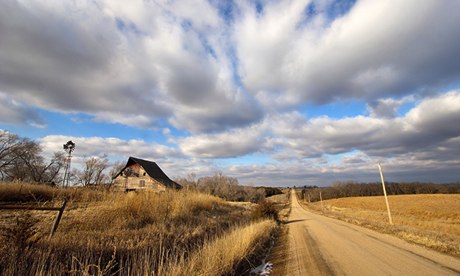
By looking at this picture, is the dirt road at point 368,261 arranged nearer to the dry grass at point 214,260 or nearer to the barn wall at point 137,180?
the dry grass at point 214,260

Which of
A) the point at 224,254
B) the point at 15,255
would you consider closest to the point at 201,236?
the point at 224,254

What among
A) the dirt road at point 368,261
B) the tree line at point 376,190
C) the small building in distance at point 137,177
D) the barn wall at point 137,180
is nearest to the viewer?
the dirt road at point 368,261

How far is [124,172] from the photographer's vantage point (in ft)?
129

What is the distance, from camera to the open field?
4.76m

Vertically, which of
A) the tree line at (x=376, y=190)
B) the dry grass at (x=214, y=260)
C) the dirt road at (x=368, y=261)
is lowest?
the dirt road at (x=368, y=261)

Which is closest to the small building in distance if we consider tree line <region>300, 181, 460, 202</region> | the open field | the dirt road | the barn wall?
the barn wall

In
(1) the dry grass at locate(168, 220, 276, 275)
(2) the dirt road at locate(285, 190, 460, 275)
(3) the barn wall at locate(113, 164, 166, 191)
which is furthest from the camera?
(3) the barn wall at locate(113, 164, 166, 191)

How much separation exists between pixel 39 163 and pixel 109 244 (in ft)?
173

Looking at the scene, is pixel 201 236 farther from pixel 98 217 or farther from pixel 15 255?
pixel 15 255

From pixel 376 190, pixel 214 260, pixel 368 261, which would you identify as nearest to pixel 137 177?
pixel 214 260

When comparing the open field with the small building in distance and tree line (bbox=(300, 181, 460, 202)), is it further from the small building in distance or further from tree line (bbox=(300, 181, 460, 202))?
Result: tree line (bbox=(300, 181, 460, 202))

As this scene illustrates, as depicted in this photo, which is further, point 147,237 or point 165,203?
point 165,203

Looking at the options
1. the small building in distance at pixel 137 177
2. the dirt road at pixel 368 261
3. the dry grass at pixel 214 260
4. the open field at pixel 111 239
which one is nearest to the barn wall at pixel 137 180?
the small building in distance at pixel 137 177

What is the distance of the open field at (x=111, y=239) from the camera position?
15.6 feet
